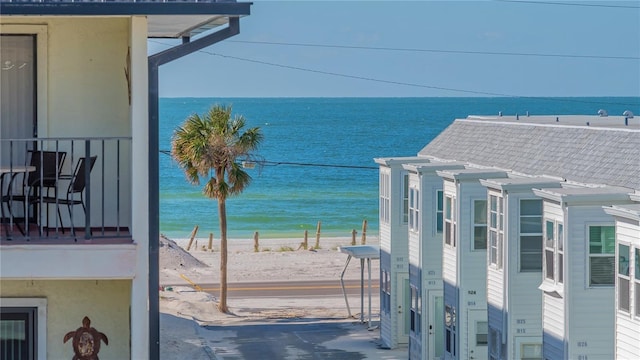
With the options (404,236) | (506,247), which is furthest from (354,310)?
(506,247)

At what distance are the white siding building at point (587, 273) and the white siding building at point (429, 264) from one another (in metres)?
9.47

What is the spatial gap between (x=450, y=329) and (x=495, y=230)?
14.4 feet

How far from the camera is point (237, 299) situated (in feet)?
149

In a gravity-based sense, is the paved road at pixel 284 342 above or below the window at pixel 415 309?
below

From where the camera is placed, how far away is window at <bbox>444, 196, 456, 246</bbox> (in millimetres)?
28766

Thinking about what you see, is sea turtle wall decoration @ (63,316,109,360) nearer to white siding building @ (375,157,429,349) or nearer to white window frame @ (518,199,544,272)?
white window frame @ (518,199,544,272)

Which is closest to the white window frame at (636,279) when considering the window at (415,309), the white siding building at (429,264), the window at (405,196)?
the white siding building at (429,264)

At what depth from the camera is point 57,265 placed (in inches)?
504

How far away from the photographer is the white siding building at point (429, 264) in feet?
102

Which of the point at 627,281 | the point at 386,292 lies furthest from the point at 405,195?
the point at 627,281

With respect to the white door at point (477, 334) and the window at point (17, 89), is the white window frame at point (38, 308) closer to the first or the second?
the window at point (17, 89)

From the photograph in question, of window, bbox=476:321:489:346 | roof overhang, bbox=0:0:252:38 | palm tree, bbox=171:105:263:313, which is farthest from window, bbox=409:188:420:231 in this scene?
roof overhang, bbox=0:0:252:38

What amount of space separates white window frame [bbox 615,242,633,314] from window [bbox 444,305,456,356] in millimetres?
9602

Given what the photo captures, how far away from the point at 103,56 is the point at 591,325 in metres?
10.1
